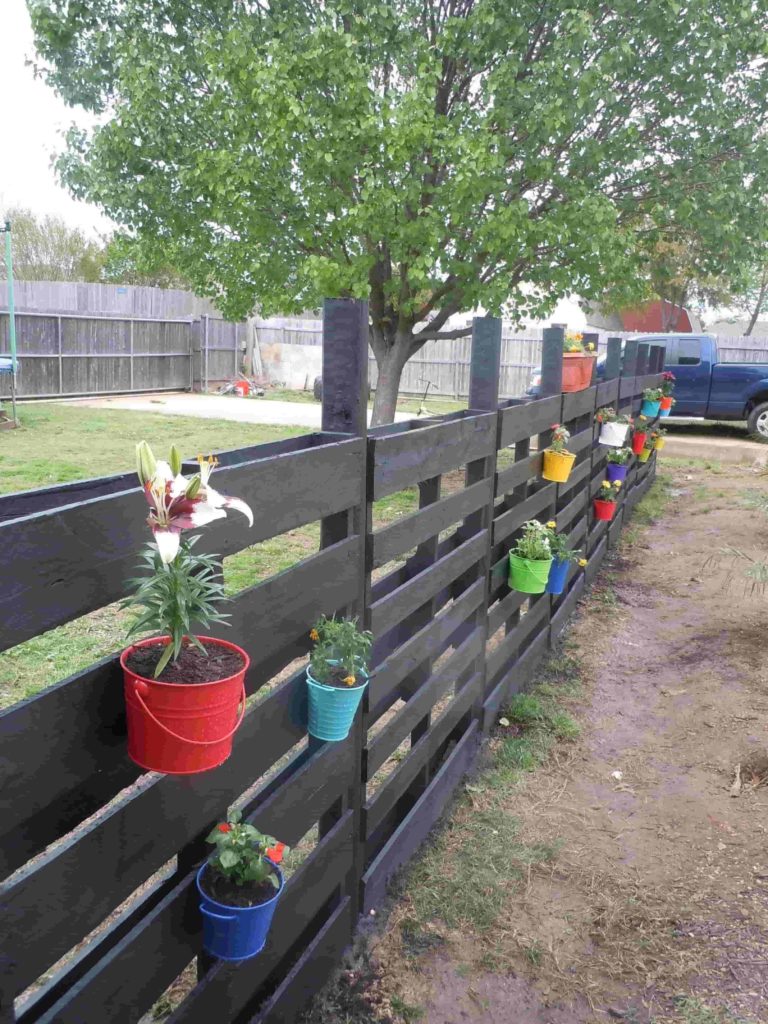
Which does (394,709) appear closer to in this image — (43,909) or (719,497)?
(43,909)

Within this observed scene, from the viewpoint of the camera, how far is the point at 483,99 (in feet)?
28.4

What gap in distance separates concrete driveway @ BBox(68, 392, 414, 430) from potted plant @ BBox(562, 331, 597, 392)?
341 inches

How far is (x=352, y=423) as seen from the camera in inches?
90.8

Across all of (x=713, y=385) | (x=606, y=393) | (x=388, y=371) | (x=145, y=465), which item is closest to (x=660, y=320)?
(x=713, y=385)

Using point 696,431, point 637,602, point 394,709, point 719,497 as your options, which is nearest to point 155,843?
point 394,709

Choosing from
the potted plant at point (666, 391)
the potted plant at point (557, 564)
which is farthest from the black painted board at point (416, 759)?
the potted plant at point (666, 391)

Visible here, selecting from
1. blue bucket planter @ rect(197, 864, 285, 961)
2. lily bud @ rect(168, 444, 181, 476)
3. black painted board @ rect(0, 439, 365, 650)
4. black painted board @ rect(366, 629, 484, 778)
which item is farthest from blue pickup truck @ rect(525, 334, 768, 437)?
lily bud @ rect(168, 444, 181, 476)

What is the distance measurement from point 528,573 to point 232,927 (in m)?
2.59

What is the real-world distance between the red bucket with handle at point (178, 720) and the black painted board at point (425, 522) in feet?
3.78

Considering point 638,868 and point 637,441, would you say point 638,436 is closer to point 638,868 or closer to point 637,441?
point 637,441

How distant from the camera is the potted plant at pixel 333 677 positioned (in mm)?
2145

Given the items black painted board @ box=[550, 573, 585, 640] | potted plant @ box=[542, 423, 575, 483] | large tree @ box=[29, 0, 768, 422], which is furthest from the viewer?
large tree @ box=[29, 0, 768, 422]

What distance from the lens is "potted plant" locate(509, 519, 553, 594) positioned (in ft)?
13.3

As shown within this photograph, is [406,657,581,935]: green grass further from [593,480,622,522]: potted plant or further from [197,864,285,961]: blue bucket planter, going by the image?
[593,480,622,522]: potted plant
